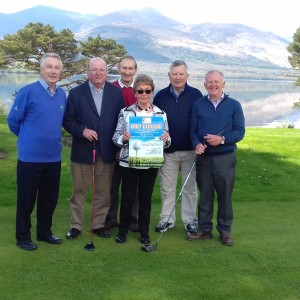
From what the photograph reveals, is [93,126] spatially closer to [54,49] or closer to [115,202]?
[115,202]

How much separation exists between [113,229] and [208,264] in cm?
143

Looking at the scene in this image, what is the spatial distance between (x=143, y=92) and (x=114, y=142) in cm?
60

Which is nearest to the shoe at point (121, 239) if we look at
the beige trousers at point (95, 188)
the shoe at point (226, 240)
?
the beige trousers at point (95, 188)

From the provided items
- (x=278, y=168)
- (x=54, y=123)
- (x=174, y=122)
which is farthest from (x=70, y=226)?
(x=278, y=168)

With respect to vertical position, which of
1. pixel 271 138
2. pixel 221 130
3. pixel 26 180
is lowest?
pixel 271 138

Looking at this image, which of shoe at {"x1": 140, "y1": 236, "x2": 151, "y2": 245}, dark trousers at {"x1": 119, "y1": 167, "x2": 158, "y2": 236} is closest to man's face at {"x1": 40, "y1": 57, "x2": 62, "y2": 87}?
dark trousers at {"x1": 119, "y1": 167, "x2": 158, "y2": 236}

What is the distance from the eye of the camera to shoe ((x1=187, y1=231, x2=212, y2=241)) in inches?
197

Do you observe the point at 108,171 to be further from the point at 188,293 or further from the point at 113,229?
the point at 188,293

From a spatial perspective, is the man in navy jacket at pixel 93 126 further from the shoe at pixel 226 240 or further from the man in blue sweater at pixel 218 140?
the shoe at pixel 226 240

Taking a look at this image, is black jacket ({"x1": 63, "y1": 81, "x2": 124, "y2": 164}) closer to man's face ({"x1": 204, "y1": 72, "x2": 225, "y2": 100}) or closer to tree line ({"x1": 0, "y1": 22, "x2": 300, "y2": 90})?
man's face ({"x1": 204, "y1": 72, "x2": 225, "y2": 100})

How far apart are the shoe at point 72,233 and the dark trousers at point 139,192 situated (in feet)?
1.66

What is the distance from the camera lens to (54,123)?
4.30 metres

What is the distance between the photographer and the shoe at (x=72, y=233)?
485 cm

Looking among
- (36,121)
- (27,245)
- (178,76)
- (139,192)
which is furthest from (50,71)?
(27,245)
